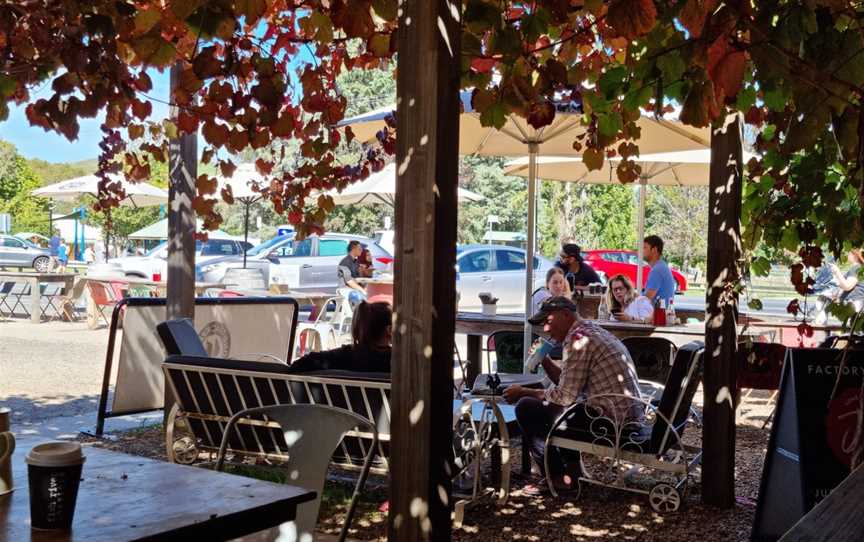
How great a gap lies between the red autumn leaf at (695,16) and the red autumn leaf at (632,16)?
10 cm

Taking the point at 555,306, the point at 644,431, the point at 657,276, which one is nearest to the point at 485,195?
the point at 657,276

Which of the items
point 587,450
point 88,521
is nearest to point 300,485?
point 88,521

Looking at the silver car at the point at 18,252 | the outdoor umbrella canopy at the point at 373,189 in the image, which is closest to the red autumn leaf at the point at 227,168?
the outdoor umbrella canopy at the point at 373,189

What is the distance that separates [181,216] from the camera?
748cm

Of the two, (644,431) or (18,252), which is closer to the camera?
(644,431)

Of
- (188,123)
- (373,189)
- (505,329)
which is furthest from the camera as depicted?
(373,189)

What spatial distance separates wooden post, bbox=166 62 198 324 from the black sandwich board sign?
4574 millimetres

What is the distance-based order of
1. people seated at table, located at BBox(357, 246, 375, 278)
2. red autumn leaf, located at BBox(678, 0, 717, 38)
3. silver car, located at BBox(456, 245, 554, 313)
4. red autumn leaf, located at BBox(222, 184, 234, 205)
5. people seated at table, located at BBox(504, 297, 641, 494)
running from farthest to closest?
silver car, located at BBox(456, 245, 554, 313)
people seated at table, located at BBox(357, 246, 375, 278)
people seated at table, located at BBox(504, 297, 641, 494)
red autumn leaf, located at BBox(222, 184, 234, 205)
red autumn leaf, located at BBox(678, 0, 717, 38)

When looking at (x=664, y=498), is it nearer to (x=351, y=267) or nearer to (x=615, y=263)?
(x=351, y=267)

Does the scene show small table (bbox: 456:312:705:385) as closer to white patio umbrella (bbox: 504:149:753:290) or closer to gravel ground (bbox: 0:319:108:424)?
gravel ground (bbox: 0:319:108:424)

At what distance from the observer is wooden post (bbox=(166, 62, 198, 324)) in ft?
24.1

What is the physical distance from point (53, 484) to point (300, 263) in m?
18.6

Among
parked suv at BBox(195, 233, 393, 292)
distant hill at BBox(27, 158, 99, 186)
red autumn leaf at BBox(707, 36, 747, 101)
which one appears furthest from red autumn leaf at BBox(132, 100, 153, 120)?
distant hill at BBox(27, 158, 99, 186)

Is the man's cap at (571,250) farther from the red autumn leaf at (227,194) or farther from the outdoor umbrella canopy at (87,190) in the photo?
the outdoor umbrella canopy at (87,190)
